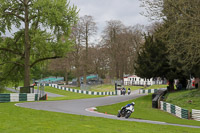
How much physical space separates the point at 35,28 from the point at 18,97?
26.0 feet

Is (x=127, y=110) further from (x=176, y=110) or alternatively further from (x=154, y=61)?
(x=154, y=61)

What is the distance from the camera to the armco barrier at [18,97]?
23191 mm

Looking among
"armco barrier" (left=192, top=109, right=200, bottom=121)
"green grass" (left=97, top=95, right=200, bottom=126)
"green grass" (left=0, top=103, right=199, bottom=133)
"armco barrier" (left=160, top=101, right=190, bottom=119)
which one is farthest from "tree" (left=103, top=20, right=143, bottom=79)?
"green grass" (left=0, top=103, right=199, bottom=133)

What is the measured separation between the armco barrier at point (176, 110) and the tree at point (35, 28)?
1143cm

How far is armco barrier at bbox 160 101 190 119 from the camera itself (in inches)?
768

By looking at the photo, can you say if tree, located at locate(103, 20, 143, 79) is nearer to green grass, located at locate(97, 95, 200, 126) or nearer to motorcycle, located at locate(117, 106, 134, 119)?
green grass, located at locate(97, 95, 200, 126)

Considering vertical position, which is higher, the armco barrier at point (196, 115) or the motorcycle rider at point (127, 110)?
the motorcycle rider at point (127, 110)

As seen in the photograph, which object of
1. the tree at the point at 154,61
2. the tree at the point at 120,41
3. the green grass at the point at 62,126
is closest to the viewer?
the green grass at the point at 62,126

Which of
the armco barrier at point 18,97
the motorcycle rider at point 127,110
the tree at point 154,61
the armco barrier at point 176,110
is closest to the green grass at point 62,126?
the motorcycle rider at point 127,110

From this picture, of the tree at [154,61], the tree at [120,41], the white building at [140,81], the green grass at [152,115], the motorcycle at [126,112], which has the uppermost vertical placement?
the tree at [120,41]

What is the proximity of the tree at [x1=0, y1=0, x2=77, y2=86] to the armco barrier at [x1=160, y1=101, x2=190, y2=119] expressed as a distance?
1143 cm

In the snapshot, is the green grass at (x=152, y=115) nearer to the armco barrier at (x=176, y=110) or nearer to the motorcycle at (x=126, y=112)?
the armco barrier at (x=176, y=110)

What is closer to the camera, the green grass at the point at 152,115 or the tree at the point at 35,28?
the green grass at the point at 152,115

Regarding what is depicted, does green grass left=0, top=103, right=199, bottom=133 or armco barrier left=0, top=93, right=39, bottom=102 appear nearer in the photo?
green grass left=0, top=103, right=199, bottom=133
